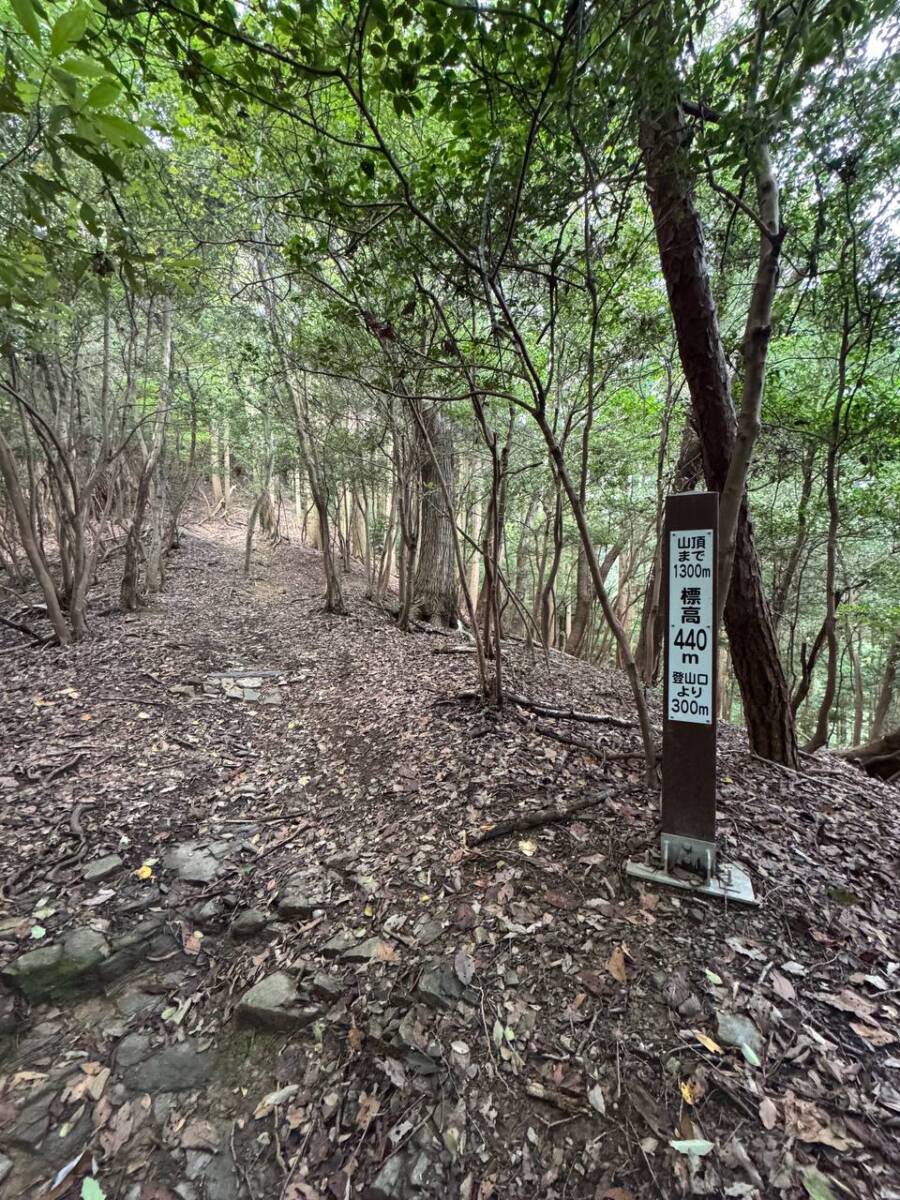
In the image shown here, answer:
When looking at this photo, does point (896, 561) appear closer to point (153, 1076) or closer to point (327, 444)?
point (327, 444)

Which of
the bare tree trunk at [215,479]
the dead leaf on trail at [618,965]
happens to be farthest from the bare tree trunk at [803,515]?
the bare tree trunk at [215,479]

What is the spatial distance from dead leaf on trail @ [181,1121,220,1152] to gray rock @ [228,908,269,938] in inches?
31.9

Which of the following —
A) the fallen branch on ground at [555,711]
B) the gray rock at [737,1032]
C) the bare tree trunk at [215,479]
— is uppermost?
the bare tree trunk at [215,479]

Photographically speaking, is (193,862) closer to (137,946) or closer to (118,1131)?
(137,946)

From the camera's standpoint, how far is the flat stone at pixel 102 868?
119 inches

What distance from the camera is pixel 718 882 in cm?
251

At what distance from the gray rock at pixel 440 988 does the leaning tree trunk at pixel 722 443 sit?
114 inches

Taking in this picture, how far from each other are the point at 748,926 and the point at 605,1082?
983mm

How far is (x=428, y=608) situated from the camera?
8742 millimetres

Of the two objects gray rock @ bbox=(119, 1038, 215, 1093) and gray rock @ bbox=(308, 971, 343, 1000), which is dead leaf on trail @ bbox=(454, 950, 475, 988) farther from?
gray rock @ bbox=(119, 1038, 215, 1093)

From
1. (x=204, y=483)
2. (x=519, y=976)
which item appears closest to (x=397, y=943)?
(x=519, y=976)

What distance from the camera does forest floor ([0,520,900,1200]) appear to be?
1713 millimetres

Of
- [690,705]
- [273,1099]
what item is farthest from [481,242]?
[273,1099]

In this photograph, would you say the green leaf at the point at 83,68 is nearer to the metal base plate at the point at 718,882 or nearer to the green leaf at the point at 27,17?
the green leaf at the point at 27,17
